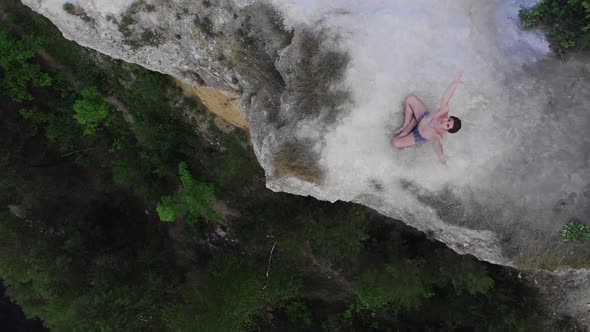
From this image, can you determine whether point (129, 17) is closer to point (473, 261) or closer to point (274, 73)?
point (274, 73)

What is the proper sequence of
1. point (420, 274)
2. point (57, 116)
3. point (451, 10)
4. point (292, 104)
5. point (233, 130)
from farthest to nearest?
point (57, 116), point (233, 130), point (420, 274), point (292, 104), point (451, 10)

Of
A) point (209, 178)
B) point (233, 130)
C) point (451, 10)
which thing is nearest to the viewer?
point (451, 10)

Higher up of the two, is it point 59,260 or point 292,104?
point 292,104

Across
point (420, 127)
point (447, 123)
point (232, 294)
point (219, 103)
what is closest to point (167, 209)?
point (232, 294)

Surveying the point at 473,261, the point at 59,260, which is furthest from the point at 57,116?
the point at 473,261

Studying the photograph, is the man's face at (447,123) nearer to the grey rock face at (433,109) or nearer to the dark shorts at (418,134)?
the dark shorts at (418,134)

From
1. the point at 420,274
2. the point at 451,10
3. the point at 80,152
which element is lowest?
the point at 80,152

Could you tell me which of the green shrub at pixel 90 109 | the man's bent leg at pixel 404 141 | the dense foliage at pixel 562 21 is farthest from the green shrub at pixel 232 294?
the dense foliage at pixel 562 21
